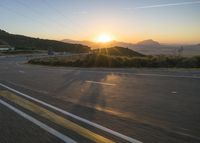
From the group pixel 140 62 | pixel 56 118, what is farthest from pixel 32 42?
pixel 56 118

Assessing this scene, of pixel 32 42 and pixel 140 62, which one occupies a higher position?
pixel 140 62

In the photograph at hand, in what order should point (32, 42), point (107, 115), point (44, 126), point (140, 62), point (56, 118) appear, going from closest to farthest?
point (44, 126), point (56, 118), point (107, 115), point (140, 62), point (32, 42)

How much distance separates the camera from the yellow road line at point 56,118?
622 cm

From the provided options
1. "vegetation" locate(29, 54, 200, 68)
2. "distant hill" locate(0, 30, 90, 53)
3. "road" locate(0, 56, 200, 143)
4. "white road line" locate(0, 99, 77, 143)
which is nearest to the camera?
"white road line" locate(0, 99, 77, 143)

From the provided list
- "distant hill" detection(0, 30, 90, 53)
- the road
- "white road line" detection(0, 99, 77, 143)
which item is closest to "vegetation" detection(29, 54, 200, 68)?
the road

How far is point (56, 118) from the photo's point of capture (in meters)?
8.08

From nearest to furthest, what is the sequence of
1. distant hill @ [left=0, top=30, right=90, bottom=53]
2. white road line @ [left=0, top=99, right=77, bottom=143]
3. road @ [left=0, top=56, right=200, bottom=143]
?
white road line @ [left=0, top=99, right=77, bottom=143], road @ [left=0, top=56, right=200, bottom=143], distant hill @ [left=0, top=30, right=90, bottom=53]

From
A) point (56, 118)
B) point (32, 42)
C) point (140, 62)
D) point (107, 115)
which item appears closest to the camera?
point (56, 118)

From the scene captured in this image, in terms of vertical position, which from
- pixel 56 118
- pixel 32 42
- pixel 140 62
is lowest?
pixel 32 42

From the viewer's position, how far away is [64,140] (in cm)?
607

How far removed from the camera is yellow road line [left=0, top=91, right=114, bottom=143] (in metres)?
6.22

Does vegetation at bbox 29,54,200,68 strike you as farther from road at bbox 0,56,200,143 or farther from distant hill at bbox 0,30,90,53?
distant hill at bbox 0,30,90,53

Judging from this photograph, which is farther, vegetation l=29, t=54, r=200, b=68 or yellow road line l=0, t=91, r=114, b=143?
vegetation l=29, t=54, r=200, b=68

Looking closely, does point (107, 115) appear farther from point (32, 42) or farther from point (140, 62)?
point (32, 42)
